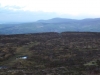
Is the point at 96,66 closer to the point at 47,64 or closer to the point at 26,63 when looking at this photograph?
the point at 47,64

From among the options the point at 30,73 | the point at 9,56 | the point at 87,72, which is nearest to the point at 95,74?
the point at 87,72

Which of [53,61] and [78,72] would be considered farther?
[53,61]

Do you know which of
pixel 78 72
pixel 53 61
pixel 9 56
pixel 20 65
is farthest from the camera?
pixel 9 56

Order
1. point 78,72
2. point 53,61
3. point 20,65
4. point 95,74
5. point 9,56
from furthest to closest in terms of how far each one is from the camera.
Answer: point 9,56 → point 53,61 → point 20,65 → point 78,72 → point 95,74

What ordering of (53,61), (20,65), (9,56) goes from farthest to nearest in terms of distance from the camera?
(9,56) → (53,61) → (20,65)

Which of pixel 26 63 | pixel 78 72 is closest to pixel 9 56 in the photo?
pixel 26 63

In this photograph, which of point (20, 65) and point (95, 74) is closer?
point (95, 74)

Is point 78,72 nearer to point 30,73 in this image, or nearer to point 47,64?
point 30,73

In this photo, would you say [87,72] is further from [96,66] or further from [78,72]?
[96,66]

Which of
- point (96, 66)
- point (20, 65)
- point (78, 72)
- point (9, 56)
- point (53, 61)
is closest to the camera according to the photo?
point (78, 72)

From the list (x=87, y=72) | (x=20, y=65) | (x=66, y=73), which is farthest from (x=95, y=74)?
(x=20, y=65)
